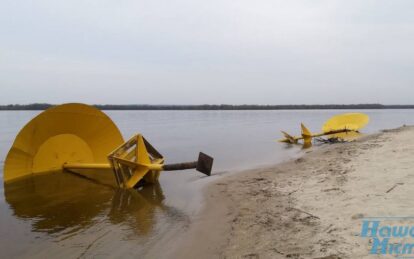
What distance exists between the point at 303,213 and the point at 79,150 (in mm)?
7680

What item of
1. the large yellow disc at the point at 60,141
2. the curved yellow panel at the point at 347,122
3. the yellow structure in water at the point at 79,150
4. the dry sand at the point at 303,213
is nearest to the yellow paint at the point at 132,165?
the yellow structure in water at the point at 79,150

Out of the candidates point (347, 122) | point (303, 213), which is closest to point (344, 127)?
Answer: point (347, 122)

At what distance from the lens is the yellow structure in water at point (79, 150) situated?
8602mm

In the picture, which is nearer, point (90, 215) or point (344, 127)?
point (90, 215)

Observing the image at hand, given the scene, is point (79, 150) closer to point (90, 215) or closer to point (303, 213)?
point (90, 215)

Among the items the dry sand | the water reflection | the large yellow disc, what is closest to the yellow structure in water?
the large yellow disc

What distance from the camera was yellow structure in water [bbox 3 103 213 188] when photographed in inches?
339

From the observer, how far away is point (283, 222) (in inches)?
204

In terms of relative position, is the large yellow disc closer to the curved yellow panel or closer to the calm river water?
the calm river water

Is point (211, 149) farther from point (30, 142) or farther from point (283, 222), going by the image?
point (283, 222)

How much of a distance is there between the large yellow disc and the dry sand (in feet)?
15.0

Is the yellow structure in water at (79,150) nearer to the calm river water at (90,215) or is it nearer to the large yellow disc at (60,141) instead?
the large yellow disc at (60,141)

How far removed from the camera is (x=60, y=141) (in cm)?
1003

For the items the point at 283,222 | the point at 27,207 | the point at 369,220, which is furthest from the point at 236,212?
the point at 27,207
